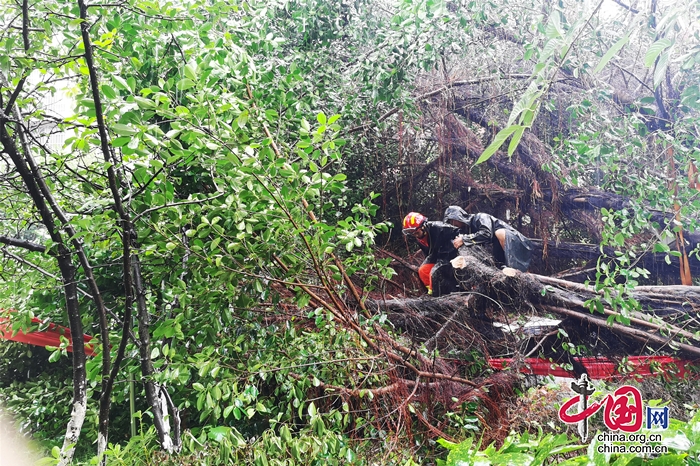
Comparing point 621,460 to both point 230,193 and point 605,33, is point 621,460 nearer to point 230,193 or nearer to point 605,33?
point 230,193

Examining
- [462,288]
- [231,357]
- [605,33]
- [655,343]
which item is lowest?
[655,343]

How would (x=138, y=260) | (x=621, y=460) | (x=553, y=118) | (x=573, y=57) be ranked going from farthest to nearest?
(x=553, y=118)
(x=573, y=57)
(x=138, y=260)
(x=621, y=460)

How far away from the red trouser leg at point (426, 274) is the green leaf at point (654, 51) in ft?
4.30

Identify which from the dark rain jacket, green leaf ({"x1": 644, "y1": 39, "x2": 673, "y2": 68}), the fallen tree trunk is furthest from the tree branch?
the dark rain jacket

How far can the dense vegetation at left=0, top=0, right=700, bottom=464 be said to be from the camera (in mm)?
929

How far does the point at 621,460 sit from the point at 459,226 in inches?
45.8

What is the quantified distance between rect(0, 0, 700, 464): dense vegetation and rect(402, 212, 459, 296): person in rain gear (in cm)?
8

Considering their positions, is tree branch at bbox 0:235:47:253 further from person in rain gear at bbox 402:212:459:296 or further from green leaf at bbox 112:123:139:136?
person in rain gear at bbox 402:212:459:296

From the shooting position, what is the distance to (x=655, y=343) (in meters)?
1.54

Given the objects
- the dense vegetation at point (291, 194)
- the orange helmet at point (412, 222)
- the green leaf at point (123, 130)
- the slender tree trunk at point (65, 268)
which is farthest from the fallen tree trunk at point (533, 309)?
the green leaf at point (123, 130)

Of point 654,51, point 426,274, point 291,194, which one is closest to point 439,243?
point 426,274

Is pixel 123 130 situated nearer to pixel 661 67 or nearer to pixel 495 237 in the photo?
pixel 661 67

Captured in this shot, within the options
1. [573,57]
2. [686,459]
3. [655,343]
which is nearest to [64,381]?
[686,459]

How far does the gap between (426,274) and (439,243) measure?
14 centimetres
